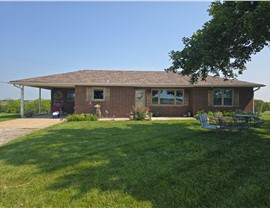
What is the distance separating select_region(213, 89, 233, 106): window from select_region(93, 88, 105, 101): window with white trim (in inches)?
368

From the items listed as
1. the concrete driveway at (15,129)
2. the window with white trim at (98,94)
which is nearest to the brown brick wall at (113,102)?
the window with white trim at (98,94)

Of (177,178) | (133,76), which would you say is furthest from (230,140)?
(133,76)

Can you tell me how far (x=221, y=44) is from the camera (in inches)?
350

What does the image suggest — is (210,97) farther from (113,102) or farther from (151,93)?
(113,102)

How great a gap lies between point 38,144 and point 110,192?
14.7 ft

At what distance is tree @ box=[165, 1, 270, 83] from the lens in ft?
24.1

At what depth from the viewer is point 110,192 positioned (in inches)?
139

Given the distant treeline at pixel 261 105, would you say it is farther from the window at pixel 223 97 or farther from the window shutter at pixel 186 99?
the window shutter at pixel 186 99

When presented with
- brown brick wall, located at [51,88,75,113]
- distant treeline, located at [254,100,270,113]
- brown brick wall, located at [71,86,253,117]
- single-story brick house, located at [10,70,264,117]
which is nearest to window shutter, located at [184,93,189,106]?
single-story brick house, located at [10,70,264,117]

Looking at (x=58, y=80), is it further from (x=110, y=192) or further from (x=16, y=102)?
(x=110, y=192)

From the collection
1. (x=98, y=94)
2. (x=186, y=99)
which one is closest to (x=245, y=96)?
(x=186, y=99)

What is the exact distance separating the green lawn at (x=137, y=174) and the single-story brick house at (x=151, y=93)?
10.7m

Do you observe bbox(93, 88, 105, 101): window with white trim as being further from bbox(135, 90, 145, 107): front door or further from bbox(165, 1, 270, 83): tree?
bbox(165, 1, 270, 83): tree

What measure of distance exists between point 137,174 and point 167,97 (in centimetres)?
1473
